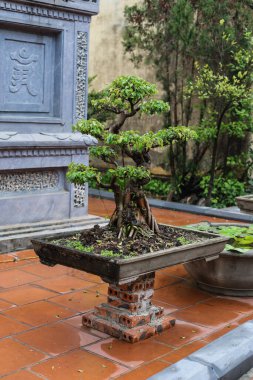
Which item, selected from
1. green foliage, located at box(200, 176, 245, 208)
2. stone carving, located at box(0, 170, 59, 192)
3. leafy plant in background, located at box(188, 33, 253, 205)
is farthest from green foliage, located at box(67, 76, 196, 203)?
green foliage, located at box(200, 176, 245, 208)

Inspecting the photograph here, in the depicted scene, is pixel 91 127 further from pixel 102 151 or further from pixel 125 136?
pixel 125 136

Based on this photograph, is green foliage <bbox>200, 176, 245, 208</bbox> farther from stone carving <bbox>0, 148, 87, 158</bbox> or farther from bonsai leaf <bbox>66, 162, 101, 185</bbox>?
bonsai leaf <bbox>66, 162, 101, 185</bbox>

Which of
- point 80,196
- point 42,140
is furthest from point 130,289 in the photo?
point 80,196

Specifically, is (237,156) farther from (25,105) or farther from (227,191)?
(25,105)

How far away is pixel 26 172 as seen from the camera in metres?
7.00

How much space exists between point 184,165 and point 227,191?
1009mm

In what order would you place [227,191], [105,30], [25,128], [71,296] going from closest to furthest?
[71,296] → [25,128] → [227,191] → [105,30]

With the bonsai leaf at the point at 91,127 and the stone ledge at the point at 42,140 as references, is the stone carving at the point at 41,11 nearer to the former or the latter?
the stone ledge at the point at 42,140

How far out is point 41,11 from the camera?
6918mm

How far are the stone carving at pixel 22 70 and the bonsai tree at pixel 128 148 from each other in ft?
8.35

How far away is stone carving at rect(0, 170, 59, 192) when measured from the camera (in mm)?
6809


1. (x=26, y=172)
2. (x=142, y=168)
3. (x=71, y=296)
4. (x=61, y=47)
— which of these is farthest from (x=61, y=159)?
(x=142, y=168)

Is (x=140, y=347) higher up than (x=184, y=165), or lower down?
lower down

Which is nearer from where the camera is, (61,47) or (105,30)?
(61,47)
